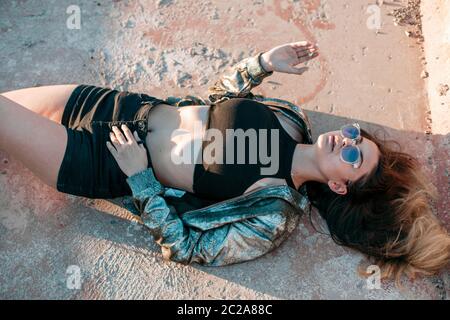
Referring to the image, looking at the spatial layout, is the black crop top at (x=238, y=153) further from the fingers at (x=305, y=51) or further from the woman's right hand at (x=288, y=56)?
the fingers at (x=305, y=51)

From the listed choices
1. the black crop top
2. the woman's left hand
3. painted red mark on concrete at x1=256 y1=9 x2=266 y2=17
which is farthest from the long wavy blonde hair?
painted red mark on concrete at x1=256 y1=9 x2=266 y2=17

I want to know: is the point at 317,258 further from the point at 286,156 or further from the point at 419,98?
the point at 419,98

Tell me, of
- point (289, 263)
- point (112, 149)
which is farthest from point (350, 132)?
point (112, 149)

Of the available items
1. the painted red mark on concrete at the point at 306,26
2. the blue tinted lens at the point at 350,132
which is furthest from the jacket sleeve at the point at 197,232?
the painted red mark on concrete at the point at 306,26

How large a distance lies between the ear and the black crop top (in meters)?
0.23

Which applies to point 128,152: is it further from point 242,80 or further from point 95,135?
point 242,80

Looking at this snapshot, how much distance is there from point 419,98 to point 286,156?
1.41 metres

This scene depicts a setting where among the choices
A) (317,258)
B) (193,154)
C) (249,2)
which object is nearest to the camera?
(193,154)

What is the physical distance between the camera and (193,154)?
3.00 meters

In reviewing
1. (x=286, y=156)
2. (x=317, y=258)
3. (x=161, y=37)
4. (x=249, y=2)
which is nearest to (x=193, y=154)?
(x=286, y=156)

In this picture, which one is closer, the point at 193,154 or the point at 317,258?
the point at 193,154

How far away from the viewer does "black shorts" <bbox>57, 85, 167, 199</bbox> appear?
2949 millimetres

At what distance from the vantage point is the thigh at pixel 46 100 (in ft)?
10.4

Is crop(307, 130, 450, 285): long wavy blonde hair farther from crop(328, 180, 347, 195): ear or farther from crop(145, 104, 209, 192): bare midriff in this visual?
crop(145, 104, 209, 192): bare midriff
